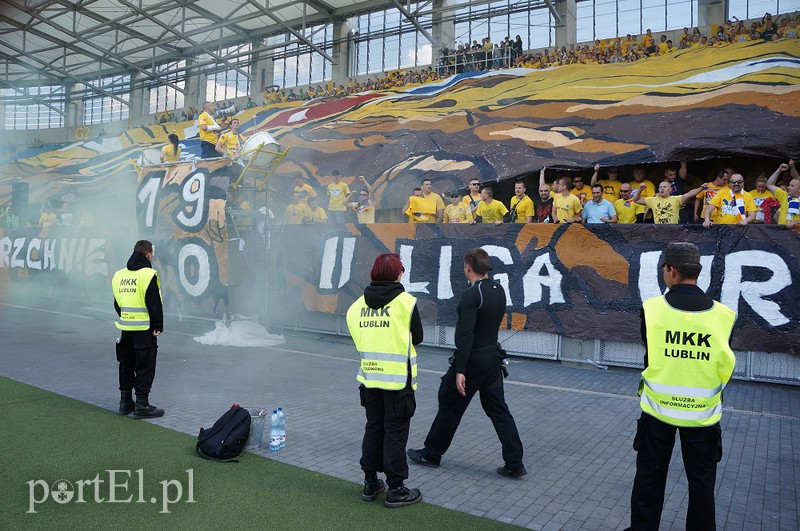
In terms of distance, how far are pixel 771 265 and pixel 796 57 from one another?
27.9 feet

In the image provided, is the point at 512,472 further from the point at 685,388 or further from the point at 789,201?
the point at 789,201

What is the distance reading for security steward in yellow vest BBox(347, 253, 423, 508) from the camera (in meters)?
4.27

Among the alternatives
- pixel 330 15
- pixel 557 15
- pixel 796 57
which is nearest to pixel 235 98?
pixel 330 15

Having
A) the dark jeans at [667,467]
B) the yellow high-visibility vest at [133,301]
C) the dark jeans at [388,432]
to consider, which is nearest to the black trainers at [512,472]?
the dark jeans at [388,432]

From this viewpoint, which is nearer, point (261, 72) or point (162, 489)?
point (162, 489)

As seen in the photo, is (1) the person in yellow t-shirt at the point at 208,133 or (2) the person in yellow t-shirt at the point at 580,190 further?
(1) the person in yellow t-shirt at the point at 208,133

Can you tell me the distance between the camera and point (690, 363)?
11.2ft

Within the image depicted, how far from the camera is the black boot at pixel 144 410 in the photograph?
20.7ft

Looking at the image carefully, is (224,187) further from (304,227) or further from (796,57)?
(796,57)

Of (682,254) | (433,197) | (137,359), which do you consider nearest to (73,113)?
(433,197)

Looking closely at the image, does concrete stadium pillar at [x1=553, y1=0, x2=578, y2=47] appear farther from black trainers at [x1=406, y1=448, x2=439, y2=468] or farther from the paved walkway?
black trainers at [x1=406, y1=448, x2=439, y2=468]

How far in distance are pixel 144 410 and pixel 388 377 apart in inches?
A: 137

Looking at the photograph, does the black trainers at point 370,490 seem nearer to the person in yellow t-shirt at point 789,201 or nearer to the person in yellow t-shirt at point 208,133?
the person in yellow t-shirt at point 789,201

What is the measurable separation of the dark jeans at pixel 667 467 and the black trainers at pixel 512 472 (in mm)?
1308
